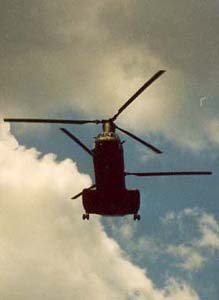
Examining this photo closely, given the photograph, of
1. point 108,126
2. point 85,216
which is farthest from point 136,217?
point 108,126

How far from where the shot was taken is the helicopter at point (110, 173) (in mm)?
38750

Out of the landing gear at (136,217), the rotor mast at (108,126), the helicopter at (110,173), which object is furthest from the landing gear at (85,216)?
the rotor mast at (108,126)

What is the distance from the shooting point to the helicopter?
127 ft

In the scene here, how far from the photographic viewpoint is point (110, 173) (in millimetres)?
39719

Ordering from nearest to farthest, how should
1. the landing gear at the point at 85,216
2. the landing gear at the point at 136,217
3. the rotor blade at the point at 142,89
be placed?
the rotor blade at the point at 142,89, the landing gear at the point at 85,216, the landing gear at the point at 136,217

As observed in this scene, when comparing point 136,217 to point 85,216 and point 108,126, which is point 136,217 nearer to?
point 85,216

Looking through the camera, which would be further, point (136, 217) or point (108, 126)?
point (136, 217)

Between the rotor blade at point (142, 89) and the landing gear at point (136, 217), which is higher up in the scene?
the rotor blade at point (142, 89)

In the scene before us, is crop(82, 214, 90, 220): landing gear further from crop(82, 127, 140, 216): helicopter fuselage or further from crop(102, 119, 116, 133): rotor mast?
crop(102, 119, 116, 133): rotor mast

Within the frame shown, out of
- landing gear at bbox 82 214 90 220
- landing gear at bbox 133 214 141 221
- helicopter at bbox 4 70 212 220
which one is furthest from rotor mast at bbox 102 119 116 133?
landing gear at bbox 133 214 141 221

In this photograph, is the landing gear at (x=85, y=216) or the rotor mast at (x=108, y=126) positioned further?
the landing gear at (x=85, y=216)

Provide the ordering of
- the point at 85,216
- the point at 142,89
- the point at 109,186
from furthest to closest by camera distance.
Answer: the point at 85,216 < the point at 109,186 < the point at 142,89

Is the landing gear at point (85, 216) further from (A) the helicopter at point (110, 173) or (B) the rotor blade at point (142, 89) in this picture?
(B) the rotor blade at point (142, 89)

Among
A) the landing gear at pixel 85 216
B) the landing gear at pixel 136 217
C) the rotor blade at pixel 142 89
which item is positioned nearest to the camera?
the rotor blade at pixel 142 89
